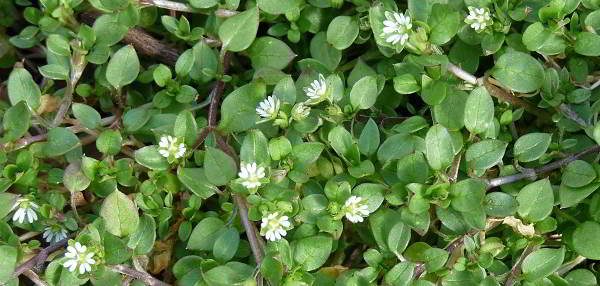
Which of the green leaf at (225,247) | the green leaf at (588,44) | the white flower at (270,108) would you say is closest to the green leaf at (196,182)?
the green leaf at (225,247)

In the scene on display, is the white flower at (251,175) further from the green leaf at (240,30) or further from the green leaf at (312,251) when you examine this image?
the green leaf at (240,30)

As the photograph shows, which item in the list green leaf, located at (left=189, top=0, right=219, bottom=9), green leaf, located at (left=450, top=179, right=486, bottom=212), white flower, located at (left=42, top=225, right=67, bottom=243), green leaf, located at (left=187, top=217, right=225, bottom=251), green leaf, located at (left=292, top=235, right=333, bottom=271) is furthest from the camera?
green leaf, located at (left=189, top=0, right=219, bottom=9)

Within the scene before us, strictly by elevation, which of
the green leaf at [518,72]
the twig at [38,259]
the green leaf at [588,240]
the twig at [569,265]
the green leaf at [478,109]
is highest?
the green leaf at [518,72]

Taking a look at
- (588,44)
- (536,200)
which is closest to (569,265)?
(536,200)

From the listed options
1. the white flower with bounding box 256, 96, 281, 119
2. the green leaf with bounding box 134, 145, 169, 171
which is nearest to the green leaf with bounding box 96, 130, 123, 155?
the green leaf with bounding box 134, 145, 169, 171

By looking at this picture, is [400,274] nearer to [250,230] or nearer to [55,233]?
[250,230]

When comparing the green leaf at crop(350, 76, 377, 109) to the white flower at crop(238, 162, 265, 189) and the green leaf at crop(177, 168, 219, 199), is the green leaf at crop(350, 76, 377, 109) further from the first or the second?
the green leaf at crop(177, 168, 219, 199)
